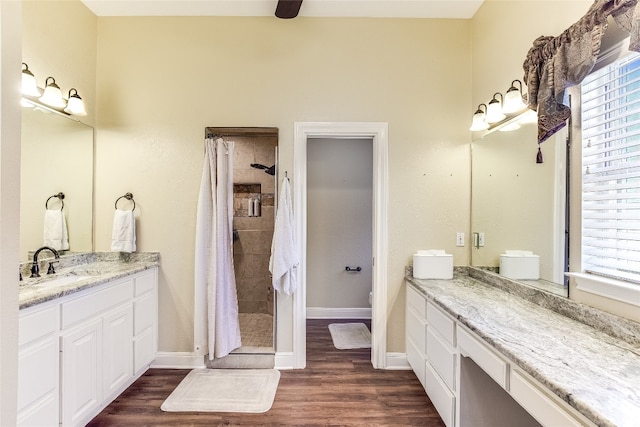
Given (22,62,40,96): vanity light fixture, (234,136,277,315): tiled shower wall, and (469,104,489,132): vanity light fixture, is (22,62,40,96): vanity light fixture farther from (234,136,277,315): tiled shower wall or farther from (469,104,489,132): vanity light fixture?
(469,104,489,132): vanity light fixture

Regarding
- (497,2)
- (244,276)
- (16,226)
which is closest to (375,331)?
(244,276)

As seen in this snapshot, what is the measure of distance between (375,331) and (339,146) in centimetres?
238

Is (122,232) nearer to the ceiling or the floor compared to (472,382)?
nearer to the ceiling

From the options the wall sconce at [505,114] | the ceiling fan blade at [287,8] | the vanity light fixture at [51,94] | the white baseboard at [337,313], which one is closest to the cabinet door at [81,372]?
the vanity light fixture at [51,94]

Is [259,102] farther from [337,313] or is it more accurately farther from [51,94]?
[337,313]

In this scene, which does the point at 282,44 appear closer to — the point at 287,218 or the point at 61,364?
the point at 287,218

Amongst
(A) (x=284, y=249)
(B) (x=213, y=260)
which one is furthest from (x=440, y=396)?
(B) (x=213, y=260)

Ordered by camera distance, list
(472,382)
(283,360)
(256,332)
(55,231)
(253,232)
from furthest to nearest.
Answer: (253,232) < (256,332) < (283,360) < (55,231) < (472,382)

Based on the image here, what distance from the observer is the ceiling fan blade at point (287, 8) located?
7.90 ft

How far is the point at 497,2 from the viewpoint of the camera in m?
2.34

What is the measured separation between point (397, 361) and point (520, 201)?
1627mm

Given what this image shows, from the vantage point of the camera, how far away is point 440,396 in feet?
6.36

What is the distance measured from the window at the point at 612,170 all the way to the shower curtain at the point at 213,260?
7.81ft

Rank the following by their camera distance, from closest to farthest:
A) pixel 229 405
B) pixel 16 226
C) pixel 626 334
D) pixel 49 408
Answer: pixel 16 226 → pixel 626 334 → pixel 49 408 → pixel 229 405
